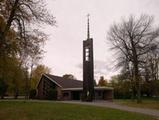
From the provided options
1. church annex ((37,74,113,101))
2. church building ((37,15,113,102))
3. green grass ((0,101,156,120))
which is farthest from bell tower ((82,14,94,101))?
green grass ((0,101,156,120))

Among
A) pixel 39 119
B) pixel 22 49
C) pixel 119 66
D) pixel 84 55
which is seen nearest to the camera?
pixel 39 119

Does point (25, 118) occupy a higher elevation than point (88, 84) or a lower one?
lower

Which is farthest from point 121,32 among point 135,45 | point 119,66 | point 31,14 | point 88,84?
point 31,14

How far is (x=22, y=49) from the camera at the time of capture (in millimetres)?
15617

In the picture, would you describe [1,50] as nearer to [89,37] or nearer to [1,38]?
[1,38]

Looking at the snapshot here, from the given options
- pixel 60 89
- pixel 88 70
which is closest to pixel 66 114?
pixel 88 70

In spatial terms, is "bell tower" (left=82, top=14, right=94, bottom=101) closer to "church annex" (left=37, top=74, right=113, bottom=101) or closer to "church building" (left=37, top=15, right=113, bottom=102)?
"church building" (left=37, top=15, right=113, bottom=102)

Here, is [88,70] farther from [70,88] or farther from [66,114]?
[66,114]

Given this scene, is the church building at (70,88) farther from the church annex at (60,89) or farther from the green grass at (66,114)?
the green grass at (66,114)

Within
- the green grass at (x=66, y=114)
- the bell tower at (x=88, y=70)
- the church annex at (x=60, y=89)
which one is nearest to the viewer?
the green grass at (x=66, y=114)

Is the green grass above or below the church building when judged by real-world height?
below

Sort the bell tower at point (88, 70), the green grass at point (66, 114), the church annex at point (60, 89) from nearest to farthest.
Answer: the green grass at point (66, 114) < the bell tower at point (88, 70) < the church annex at point (60, 89)

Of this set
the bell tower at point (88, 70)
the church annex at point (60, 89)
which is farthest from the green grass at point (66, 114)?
the church annex at point (60, 89)

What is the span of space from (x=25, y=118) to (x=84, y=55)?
2567 cm
